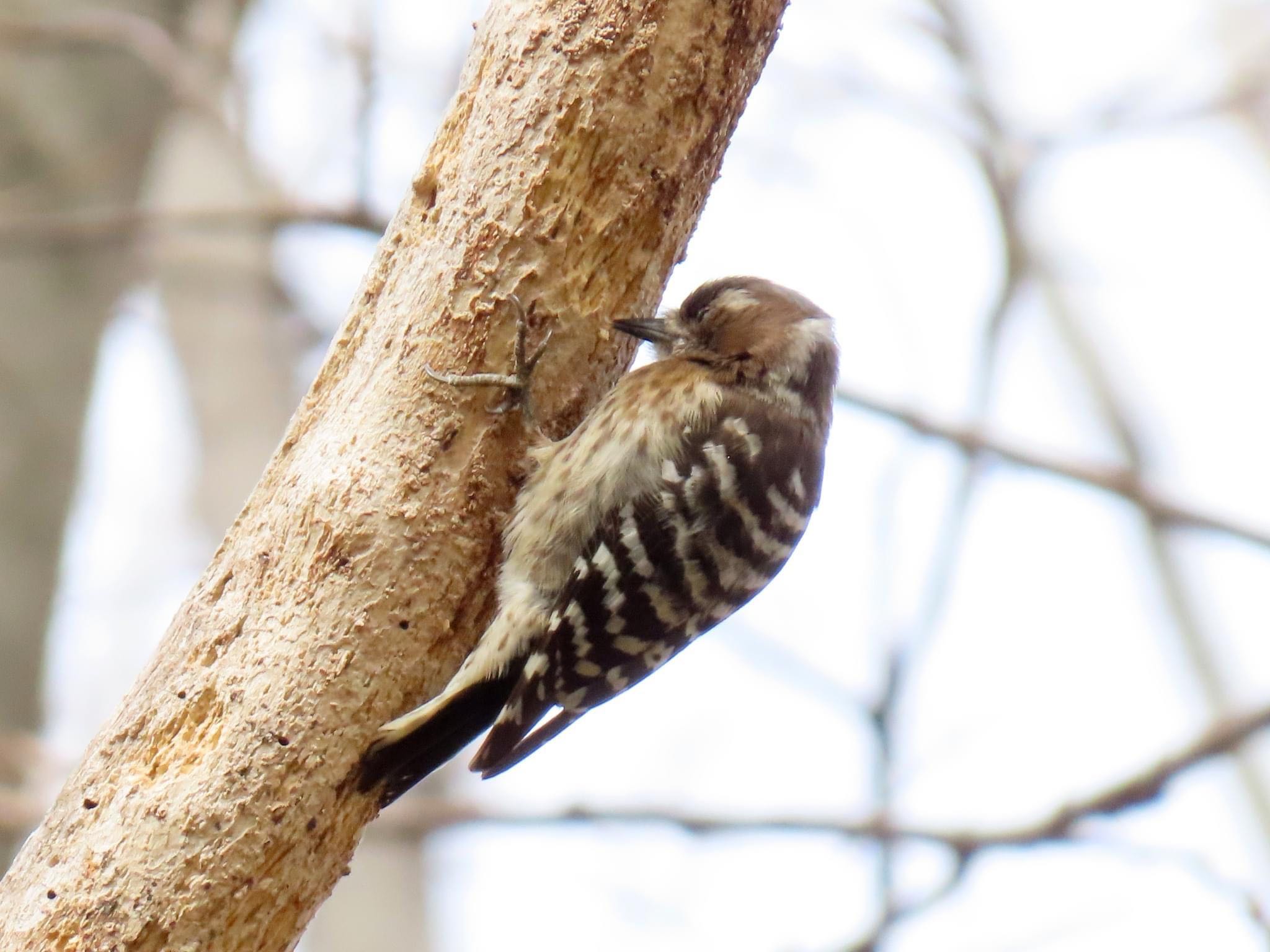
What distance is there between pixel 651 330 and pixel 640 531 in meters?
0.48

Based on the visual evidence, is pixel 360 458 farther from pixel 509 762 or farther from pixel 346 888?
pixel 346 888

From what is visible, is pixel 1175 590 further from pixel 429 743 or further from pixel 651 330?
pixel 429 743

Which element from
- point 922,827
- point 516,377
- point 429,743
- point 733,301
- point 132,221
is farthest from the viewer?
point 132,221

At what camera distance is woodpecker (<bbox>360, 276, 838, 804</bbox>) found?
3.10 m

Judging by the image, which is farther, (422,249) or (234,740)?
(422,249)

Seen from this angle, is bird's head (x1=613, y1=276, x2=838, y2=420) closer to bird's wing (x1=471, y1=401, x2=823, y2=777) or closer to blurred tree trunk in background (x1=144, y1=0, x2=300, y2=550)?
bird's wing (x1=471, y1=401, x2=823, y2=777)

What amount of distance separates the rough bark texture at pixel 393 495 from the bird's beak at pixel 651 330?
4 centimetres

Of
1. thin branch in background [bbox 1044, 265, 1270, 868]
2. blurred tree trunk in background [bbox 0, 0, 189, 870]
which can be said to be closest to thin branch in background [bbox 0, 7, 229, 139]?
blurred tree trunk in background [bbox 0, 0, 189, 870]

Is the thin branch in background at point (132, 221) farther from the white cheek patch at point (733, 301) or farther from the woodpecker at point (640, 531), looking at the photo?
the woodpecker at point (640, 531)

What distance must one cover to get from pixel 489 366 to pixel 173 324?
640cm

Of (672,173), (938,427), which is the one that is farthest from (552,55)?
(938,427)

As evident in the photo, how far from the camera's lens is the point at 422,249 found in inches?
121

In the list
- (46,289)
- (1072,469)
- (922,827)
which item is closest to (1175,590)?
(1072,469)

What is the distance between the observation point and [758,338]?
151 inches
